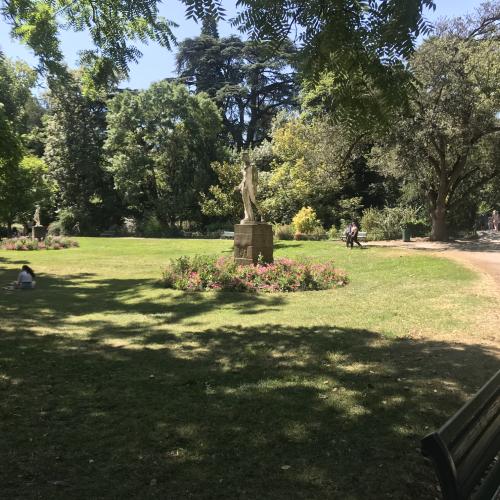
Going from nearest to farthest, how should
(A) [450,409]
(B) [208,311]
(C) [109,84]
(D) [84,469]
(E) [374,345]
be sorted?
(D) [84,469], (A) [450,409], (E) [374,345], (C) [109,84], (B) [208,311]

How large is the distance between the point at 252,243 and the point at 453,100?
11987 millimetres

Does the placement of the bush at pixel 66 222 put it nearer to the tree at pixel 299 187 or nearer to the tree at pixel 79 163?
the tree at pixel 79 163

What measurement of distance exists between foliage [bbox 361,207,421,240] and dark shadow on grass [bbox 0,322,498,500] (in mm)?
22285

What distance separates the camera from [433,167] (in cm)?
2469

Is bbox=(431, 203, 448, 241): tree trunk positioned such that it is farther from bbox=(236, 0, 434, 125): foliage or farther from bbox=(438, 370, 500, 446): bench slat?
bbox=(438, 370, 500, 446): bench slat

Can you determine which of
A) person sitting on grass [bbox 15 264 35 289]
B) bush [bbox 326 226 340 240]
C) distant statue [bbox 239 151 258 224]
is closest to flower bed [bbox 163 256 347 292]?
distant statue [bbox 239 151 258 224]

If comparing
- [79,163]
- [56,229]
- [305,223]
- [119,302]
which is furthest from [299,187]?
[56,229]

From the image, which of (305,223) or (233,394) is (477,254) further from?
(233,394)

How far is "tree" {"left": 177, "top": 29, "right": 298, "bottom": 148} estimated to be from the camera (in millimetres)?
44000

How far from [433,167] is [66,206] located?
32007 millimetres

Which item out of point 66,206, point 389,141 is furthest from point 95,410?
point 66,206

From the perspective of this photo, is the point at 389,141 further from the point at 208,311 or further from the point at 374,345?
the point at 374,345

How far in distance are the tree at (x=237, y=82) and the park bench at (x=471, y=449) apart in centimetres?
4172

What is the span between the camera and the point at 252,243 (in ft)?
46.2
